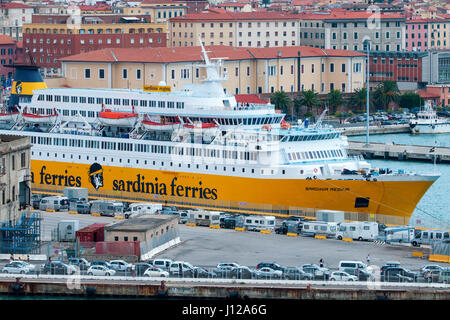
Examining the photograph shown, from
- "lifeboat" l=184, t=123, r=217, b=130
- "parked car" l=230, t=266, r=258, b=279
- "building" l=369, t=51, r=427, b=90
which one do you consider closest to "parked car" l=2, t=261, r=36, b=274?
"parked car" l=230, t=266, r=258, b=279

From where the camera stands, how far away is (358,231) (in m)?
45.6

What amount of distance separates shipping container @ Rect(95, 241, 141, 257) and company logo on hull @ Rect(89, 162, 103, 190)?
13.9 metres

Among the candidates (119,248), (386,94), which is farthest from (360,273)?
(386,94)

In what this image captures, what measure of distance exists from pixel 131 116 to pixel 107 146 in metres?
1.64

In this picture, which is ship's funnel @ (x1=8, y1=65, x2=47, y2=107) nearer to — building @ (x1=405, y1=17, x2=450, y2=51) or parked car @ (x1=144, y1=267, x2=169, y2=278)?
parked car @ (x1=144, y1=267, x2=169, y2=278)

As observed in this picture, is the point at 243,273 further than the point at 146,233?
No

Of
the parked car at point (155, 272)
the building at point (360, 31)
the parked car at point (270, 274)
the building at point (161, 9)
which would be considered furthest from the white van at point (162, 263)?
the building at point (161, 9)

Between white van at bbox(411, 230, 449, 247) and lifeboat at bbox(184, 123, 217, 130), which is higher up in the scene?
lifeboat at bbox(184, 123, 217, 130)

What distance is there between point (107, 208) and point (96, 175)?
552 cm

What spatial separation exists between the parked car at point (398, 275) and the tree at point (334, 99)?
5301cm

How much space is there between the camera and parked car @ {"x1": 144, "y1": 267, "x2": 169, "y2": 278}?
3966 centimetres

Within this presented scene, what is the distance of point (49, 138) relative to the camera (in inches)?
2281

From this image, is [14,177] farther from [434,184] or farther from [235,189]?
[434,184]

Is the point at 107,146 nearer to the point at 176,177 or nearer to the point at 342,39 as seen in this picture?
the point at 176,177
